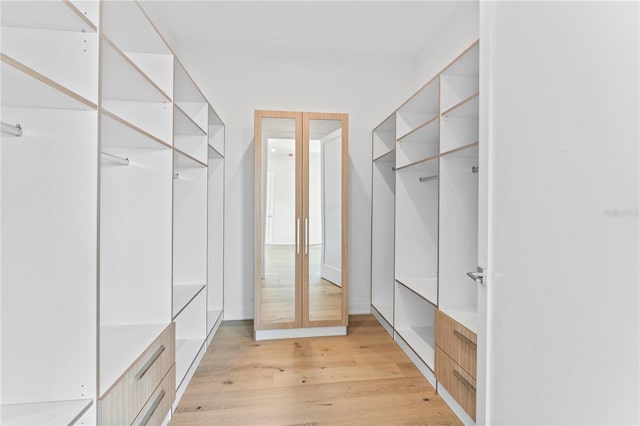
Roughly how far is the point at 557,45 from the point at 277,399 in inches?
86.4

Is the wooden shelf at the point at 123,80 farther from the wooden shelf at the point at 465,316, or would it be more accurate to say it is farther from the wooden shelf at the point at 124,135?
the wooden shelf at the point at 465,316

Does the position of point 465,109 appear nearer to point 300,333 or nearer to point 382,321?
point 382,321

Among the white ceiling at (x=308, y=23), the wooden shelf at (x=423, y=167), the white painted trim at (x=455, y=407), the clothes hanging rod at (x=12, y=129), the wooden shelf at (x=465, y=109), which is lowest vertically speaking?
the white painted trim at (x=455, y=407)

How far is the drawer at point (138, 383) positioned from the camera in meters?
1.14

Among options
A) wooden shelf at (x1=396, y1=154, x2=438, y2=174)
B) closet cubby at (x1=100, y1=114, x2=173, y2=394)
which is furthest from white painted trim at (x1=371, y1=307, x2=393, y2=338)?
closet cubby at (x1=100, y1=114, x2=173, y2=394)

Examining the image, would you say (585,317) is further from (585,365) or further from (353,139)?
(353,139)

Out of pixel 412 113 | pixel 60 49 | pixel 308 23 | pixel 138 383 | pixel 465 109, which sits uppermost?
pixel 308 23

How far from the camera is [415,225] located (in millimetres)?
2811

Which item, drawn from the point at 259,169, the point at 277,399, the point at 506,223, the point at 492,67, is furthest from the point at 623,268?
the point at 259,169

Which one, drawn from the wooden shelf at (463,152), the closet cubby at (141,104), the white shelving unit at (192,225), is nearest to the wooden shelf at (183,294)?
the white shelving unit at (192,225)

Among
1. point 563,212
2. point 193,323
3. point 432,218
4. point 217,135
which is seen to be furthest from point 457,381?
point 217,135

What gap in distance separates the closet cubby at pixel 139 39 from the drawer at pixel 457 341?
207 centimetres

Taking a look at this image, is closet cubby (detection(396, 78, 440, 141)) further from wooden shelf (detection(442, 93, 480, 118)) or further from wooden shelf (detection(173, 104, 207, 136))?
wooden shelf (detection(173, 104, 207, 136))

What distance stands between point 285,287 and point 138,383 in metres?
1.53
